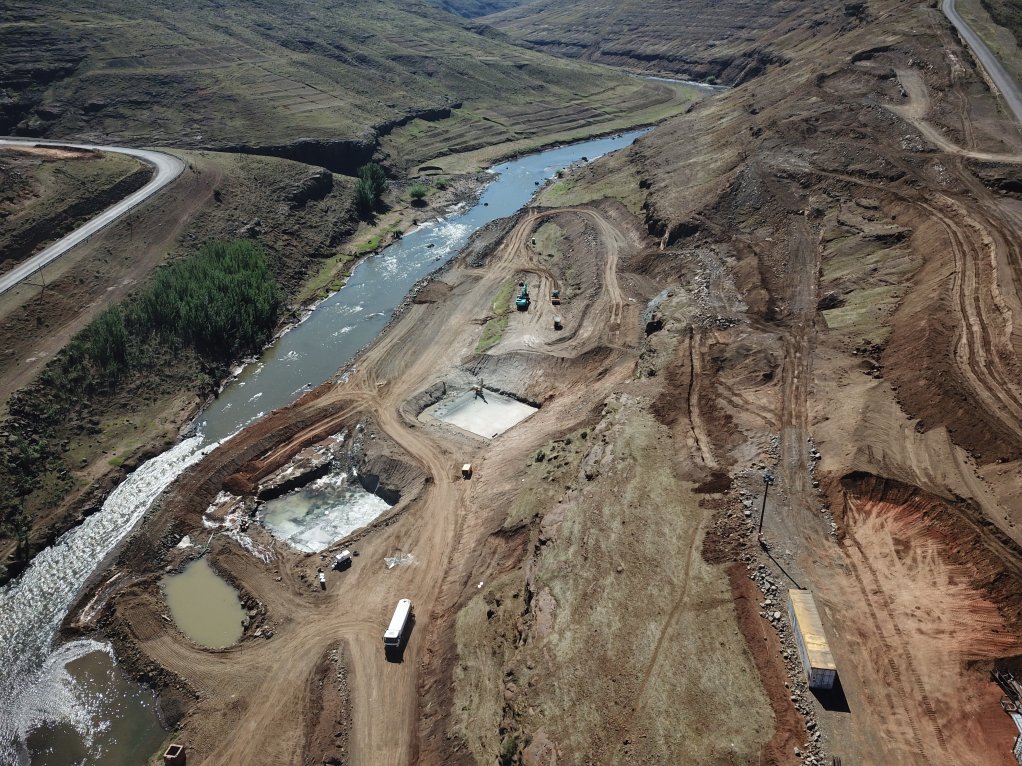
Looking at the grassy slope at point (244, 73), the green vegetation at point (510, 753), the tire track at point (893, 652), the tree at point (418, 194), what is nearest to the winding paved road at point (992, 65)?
the tire track at point (893, 652)

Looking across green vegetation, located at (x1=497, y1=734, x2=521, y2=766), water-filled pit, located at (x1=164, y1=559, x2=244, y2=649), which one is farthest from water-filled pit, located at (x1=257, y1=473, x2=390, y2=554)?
green vegetation, located at (x1=497, y1=734, x2=521, y2=766)

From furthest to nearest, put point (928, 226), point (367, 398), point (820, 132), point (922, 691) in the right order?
point (820, 132), point (367, 398), point (928, 226), point (922, 691)

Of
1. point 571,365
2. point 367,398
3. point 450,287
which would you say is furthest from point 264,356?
point 571,365

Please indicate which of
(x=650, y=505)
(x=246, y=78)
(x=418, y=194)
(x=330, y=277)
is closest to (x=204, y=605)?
(x=650, y=505)

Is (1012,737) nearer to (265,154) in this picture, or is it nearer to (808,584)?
(808,584)

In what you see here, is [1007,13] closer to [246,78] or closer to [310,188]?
[310,188]
